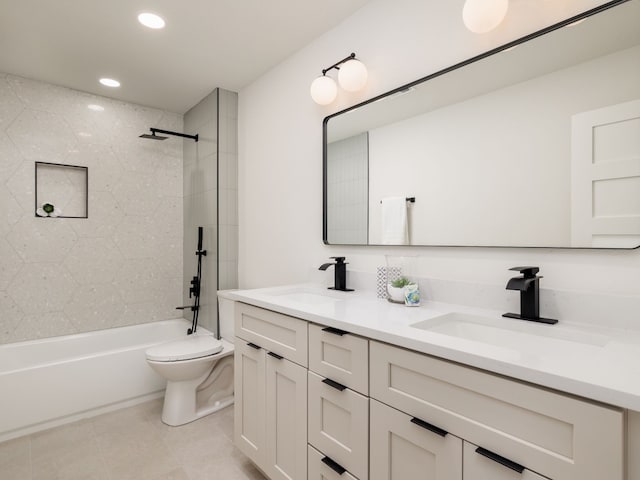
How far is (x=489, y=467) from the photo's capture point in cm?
84

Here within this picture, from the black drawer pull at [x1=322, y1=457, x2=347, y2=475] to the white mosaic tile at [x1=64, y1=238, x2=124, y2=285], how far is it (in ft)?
8.95

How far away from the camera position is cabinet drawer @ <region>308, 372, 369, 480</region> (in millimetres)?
1165

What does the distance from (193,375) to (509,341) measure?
6.88ft

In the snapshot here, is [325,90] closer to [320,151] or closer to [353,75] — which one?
[353,75]

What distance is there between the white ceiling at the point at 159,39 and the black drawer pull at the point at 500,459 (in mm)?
2078

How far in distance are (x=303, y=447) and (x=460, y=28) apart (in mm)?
1876

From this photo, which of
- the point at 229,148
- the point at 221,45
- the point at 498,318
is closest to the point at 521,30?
the point at 498,318

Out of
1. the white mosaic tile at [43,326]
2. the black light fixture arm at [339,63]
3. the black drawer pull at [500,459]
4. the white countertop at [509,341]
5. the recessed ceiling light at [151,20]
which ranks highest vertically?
the recessed ceiling light at [151,20]

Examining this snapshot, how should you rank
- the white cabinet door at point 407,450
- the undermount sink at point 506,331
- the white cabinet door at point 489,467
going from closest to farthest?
the white cabinet door at point 489,467, the white cabinet door at point 407,450, the undermount sink at point 506,331

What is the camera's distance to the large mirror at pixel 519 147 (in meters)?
1.09

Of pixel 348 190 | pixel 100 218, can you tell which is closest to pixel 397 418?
pixel 348 190

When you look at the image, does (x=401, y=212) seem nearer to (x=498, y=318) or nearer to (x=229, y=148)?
(x=498, y=318)

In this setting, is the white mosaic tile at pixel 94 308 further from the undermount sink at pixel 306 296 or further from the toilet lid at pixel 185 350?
the undermount sink at pixel 306 296

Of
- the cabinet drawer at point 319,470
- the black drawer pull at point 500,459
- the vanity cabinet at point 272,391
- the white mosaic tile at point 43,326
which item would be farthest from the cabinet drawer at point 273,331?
the white mosaic tile at point 43,326
